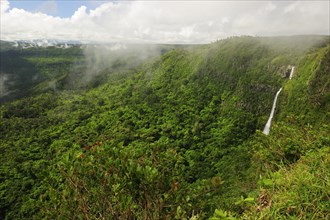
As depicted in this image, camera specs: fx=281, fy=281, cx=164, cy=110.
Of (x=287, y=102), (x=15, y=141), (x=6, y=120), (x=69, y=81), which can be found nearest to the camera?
(x=287, y=102)

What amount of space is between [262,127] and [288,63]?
25902mm

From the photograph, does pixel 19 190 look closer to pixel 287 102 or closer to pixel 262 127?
pixel 262 127

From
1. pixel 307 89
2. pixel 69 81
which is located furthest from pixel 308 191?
pixel 69 81

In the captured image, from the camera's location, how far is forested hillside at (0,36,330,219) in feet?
21.1

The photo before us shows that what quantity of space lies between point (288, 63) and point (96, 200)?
97.3 meters

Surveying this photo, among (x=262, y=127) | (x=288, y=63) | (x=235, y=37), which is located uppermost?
(x=235, y=37)

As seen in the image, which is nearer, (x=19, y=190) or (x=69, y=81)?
(x=19, y=190)

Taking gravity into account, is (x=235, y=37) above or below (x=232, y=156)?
above

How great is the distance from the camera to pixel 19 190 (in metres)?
75.0

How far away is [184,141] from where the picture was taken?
89375 mm

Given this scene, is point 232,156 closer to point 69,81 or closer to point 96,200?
point 96,200

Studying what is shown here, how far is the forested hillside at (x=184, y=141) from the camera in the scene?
6445 mm

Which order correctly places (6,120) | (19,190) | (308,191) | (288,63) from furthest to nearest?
(6,120) < (288,63) < (19,190) < (308,191)

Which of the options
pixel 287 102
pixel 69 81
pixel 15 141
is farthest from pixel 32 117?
pixel 287 102
